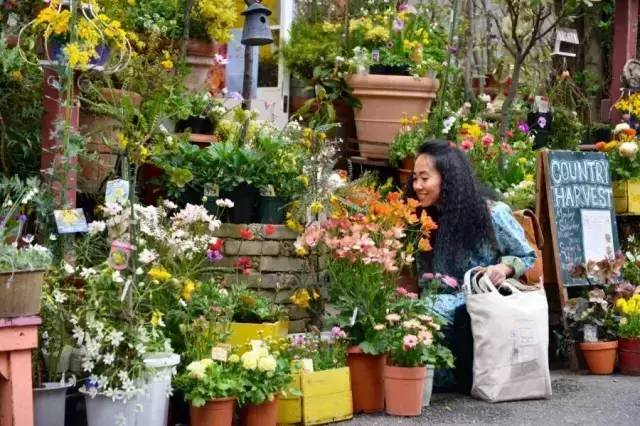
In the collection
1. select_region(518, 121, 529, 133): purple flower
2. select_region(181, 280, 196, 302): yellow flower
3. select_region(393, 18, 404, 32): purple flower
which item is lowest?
select_region(181, 280, 196, 302): yellow flower

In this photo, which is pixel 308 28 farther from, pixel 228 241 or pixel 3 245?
pixel 3 245

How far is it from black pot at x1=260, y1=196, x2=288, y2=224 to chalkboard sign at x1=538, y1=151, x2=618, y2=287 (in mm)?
1915

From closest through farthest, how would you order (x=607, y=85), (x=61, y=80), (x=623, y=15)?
1. (x=61, y=80)
2. (x=623, y=15)
3. (x=607, y=85)

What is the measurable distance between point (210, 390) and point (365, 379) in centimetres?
105

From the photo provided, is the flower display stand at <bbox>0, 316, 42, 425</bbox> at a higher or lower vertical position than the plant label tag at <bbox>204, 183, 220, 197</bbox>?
lower

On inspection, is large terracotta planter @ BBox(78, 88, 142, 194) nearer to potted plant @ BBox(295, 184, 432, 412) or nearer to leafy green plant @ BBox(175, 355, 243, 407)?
potted plant @ BBox(295, 184, 432, 412)

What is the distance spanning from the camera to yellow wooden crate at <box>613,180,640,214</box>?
309 inches

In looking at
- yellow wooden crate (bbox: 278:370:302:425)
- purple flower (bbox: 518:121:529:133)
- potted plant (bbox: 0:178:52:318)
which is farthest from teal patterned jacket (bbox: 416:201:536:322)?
purple flower (bbox: 518:121:529:133)

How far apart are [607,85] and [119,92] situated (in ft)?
23.1

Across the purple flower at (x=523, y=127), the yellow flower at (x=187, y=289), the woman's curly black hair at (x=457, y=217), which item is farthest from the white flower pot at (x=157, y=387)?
the purple flower at (x=523, y=127)

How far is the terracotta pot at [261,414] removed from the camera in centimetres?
494

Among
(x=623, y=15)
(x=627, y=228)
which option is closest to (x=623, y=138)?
(x=627, y=228)

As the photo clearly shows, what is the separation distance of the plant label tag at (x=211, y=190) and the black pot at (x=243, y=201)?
61 mm

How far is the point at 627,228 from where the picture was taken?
8070mm
